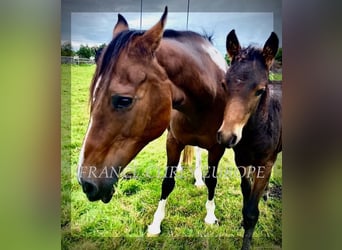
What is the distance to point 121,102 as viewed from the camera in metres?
1.71

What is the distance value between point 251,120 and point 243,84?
0.60ft

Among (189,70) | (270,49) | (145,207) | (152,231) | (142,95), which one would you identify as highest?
(270,49)

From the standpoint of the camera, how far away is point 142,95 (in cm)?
172

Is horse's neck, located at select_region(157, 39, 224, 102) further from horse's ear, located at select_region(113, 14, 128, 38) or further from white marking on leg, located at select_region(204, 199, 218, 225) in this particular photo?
white marking on leg, located at select_region(204, 199, 218, 225)

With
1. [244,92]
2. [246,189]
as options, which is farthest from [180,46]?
[246,189]

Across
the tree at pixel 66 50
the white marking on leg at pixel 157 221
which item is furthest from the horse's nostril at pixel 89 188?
the tree at pixel 66 50

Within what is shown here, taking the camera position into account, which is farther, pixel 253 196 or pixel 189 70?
pixel 253 196

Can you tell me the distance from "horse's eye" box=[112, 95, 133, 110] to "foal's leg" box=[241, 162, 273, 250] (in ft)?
2.26

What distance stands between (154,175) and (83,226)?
43cm

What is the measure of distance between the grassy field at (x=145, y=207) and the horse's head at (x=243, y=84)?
0.14 meters

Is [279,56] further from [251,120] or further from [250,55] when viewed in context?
[251,120]

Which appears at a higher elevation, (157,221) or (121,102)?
(121,102)

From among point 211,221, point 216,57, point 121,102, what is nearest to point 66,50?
point 121,102
